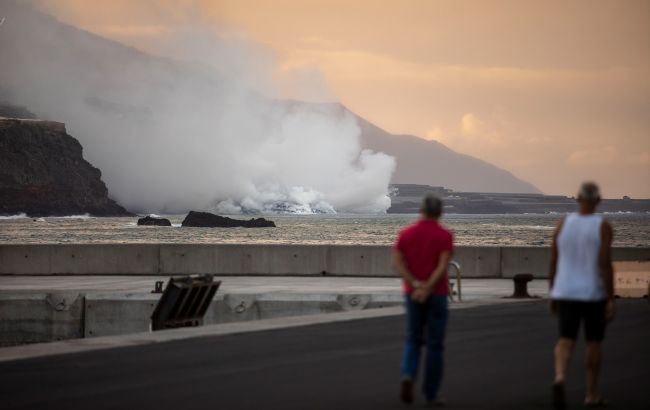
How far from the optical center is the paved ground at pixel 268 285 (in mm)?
26016

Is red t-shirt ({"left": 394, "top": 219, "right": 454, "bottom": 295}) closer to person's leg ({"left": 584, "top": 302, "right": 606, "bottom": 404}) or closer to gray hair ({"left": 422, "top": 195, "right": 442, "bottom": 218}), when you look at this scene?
gray hair ({"left": 422, "top": 195, "right": 442, "bottom": 218})

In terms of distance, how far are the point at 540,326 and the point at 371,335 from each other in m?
2.79

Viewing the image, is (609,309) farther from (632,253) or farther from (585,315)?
(632,253)

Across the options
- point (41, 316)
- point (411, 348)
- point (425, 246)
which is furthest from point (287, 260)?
point (425, 246)

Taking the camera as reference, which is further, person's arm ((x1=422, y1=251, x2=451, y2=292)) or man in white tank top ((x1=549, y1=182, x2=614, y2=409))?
person's arm ((x1=422, y1=251, x2=451, y2=292))

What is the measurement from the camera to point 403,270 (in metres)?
11.3

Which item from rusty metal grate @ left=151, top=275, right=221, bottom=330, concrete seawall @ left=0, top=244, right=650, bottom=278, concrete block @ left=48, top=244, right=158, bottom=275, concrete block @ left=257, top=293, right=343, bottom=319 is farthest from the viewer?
concrete block @ left=48, top=244, right=158, bottom=275

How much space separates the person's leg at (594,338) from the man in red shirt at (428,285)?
1.20 m

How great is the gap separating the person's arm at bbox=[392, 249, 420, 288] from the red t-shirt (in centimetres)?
4

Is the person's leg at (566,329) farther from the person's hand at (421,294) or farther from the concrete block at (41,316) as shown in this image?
the concrete block at (41,316)

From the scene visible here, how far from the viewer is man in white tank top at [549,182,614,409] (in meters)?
11.0

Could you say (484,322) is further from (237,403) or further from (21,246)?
(21,246)

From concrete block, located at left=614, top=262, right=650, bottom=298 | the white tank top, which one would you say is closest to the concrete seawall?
concrete block, located at left=614, top=262, right=650, bottom=298

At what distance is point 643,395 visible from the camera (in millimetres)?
11898
